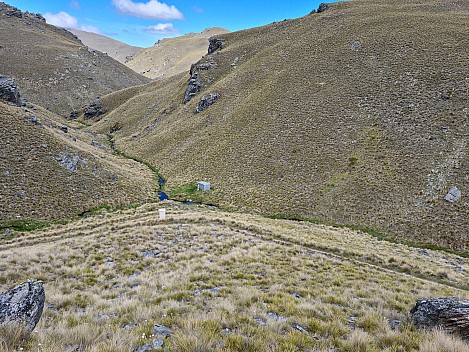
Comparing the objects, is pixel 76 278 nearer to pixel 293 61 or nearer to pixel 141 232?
pixel 141 232

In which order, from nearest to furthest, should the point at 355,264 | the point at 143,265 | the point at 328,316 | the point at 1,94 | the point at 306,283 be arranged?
the point at 328,316 → the point at 306,283 → the point at 143,265 → the point at 355,264 → the point at 1,94

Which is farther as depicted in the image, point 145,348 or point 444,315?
point 444,315

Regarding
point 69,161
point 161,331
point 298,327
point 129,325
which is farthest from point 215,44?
point 161,331

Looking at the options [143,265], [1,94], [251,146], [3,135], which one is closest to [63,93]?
[1,94]

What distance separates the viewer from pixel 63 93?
363 feet

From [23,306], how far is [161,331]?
12.1ft

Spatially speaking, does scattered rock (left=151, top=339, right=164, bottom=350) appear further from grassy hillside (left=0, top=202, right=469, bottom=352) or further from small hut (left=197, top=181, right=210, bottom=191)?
small hut (left=197, top=181, right=210, bottom=191)

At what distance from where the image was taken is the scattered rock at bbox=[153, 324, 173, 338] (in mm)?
7391

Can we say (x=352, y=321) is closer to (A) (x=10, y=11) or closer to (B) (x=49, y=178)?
(B) (x=49, y=178)

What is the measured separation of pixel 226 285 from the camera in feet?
41.9

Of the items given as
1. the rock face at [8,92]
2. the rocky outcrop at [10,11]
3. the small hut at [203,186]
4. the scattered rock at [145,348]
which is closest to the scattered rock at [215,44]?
the rock face at [8,92]

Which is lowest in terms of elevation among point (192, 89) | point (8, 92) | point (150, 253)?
point (150, 253)

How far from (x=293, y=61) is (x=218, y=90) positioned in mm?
18331

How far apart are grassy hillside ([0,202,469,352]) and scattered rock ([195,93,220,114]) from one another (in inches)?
1664
